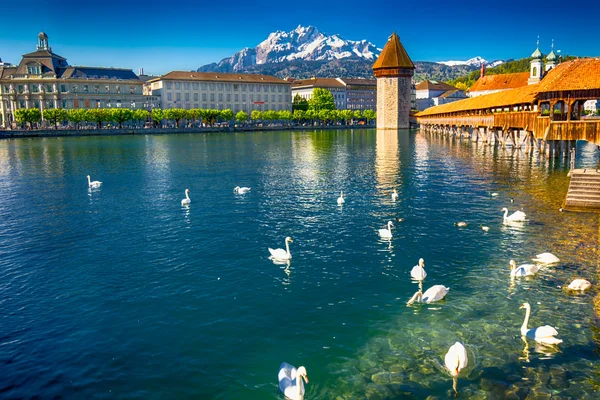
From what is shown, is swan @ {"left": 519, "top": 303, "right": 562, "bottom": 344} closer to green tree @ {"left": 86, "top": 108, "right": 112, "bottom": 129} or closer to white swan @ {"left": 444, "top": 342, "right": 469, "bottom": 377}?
white swan @ {"left": 444, "top": 342, "right": 469, "bottom": 377}

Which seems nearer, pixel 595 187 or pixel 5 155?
pixel 595 187

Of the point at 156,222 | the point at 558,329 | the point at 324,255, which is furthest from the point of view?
the point at 156,222

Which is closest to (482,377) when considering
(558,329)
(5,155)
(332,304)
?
(558,329)

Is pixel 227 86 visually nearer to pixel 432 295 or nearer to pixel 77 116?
pixel 77 116

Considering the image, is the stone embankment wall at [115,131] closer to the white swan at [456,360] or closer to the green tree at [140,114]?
the green tree at [140,114]

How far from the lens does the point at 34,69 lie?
11788 cm

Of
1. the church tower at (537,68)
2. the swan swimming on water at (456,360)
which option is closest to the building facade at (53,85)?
the church tower at (537,68)

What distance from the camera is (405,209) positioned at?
23.3 m

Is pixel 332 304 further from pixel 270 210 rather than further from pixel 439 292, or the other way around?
pixel 270 210

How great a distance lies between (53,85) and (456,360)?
129850 millimetres

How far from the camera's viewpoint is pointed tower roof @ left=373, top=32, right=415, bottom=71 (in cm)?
11444

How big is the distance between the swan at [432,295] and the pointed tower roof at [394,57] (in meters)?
109

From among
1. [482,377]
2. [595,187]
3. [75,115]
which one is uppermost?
[75,115]

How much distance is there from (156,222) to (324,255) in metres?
8.97
